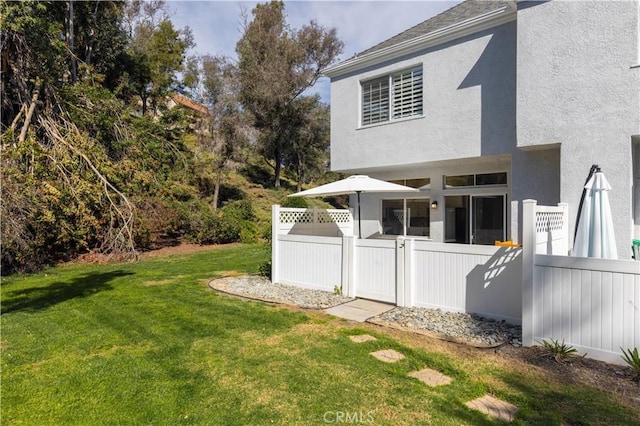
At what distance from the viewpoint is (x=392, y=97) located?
38.5ft

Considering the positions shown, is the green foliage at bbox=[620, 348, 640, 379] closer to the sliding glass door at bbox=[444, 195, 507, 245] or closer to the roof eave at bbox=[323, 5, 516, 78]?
the sliding glass door at bbox=[444, 195, 507, 245]

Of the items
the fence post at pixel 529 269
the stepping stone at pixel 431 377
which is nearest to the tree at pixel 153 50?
the fence post at pixel 529 269

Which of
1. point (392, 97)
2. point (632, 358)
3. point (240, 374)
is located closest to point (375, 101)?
point (392, 97)

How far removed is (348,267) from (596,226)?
4.61m

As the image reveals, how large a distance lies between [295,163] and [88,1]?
20.2 meters

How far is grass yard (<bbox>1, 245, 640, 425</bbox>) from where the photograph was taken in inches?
143

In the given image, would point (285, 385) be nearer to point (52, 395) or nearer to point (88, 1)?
point (52, 395)

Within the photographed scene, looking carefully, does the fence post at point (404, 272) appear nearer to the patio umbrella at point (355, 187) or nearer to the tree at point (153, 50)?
the patio umbrella at point (355, 187)

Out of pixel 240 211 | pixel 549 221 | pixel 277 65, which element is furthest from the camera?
pixel 277 65

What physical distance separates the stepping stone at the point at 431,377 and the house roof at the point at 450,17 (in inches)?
370

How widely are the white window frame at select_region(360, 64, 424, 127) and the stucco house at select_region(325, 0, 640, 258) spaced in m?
0.03

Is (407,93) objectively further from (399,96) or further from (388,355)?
(388,355)

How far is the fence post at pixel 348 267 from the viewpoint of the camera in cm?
837

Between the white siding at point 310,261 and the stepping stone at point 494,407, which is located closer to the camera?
the stepping stone at point 494,407
